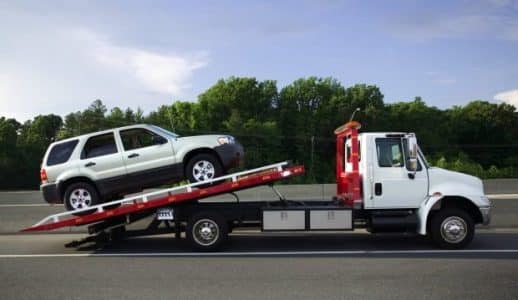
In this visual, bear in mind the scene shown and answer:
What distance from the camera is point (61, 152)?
10664 mm

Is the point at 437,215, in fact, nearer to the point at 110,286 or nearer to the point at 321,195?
the point at 110,286

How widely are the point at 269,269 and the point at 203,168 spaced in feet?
9.15

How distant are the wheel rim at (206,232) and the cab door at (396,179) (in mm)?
3218

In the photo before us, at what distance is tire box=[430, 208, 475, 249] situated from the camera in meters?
10.3

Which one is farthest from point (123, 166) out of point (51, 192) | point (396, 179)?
point (396, 179)

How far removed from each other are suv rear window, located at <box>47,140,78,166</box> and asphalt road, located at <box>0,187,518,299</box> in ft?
6.03

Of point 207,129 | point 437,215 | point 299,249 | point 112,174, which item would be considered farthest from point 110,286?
point 207,129

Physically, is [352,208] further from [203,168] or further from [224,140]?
[203,168]

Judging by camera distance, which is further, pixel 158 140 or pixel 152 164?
pixel 158 140

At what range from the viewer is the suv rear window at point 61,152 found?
34.8 feet

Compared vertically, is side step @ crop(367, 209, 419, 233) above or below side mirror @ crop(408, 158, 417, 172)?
below

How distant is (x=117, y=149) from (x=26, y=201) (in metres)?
9.50

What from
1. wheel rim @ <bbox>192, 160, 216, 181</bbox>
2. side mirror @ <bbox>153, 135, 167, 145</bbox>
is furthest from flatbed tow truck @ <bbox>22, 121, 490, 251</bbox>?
side mirror @ <bbox>153, 135, 167, 145</bbox>

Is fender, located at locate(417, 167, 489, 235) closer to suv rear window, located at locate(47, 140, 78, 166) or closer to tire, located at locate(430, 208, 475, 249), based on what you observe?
tire, located at locate(430, 208, 475, 249)
